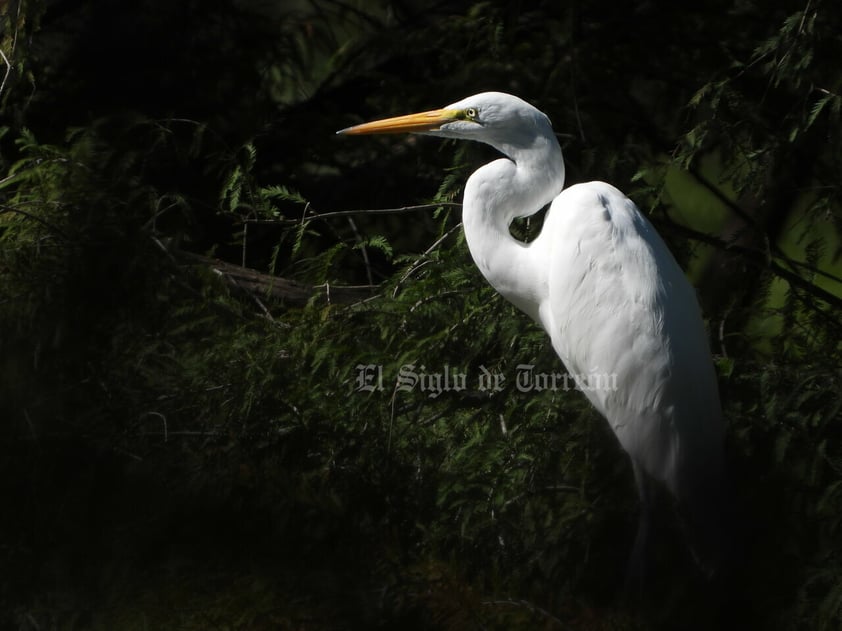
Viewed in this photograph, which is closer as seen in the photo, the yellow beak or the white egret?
the white egret

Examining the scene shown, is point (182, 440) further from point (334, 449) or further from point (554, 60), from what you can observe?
point (554, 60)

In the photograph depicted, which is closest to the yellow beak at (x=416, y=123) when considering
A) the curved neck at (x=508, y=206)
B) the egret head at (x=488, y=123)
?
the egret head at (x=488, y=123)

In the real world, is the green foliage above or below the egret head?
below

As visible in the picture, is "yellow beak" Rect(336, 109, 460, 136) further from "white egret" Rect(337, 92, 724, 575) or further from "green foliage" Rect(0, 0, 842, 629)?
"green foliage" Rect(0, 0, 842, 629)

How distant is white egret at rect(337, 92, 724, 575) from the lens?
2.35m

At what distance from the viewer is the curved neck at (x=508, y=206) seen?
2461 millimetres

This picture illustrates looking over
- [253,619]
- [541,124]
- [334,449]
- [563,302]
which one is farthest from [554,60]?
[253,619]

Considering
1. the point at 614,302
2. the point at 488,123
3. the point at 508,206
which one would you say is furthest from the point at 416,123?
the point at 614,302

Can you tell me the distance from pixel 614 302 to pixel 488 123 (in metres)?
0.49

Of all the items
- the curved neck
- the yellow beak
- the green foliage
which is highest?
the yellow beak

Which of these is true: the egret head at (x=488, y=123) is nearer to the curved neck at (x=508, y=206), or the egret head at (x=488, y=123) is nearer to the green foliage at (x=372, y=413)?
the curved neck at (x=508, y=206)

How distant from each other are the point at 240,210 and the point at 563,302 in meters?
1.50

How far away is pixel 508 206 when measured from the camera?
2.48 meters

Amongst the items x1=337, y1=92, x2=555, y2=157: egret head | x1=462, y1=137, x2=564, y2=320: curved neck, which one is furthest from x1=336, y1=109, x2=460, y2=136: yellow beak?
x1=462, y1=137, x2=564, y2=320: curved neck
